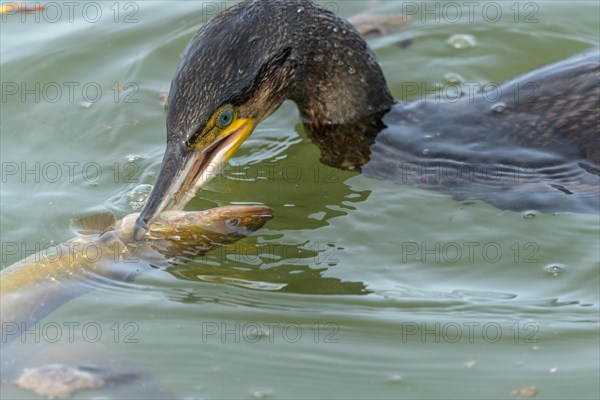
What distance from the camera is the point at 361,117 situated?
25.1 ft

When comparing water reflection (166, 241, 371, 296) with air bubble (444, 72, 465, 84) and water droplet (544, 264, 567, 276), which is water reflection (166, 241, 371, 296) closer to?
water droplet (544, 264, 567, 276)

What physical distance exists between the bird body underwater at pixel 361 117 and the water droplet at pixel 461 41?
146 cm

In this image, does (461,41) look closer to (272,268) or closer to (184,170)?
(272,268)

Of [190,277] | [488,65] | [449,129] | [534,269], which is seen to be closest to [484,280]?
[534,269]

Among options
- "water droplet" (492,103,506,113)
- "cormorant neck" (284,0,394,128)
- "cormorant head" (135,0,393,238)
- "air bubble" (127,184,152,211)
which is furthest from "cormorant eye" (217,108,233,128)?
"water droplet" (492,103,506,113)

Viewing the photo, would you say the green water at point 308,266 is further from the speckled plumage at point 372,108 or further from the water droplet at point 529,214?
the speckled plumage at point 372,108

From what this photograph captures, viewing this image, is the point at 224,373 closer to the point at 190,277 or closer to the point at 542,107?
the point at 190,277

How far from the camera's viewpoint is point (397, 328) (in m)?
6.37

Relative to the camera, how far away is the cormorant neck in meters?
7.26

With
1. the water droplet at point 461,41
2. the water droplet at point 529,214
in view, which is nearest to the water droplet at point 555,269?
the water droplet at point 529,214

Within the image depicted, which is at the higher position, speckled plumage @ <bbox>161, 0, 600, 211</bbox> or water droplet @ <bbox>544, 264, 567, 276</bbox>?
speckled plumage @ <bbox>161, 0, 600, 211</bbox>

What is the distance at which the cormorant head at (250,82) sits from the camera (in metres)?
6.53

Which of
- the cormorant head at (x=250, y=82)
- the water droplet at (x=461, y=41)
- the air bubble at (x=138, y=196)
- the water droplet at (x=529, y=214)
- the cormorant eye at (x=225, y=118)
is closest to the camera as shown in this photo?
the cormorant head at (x=250, y=82)

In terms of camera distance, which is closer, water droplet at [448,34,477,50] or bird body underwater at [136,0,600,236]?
bird body underwater at [136,0,600,236]
